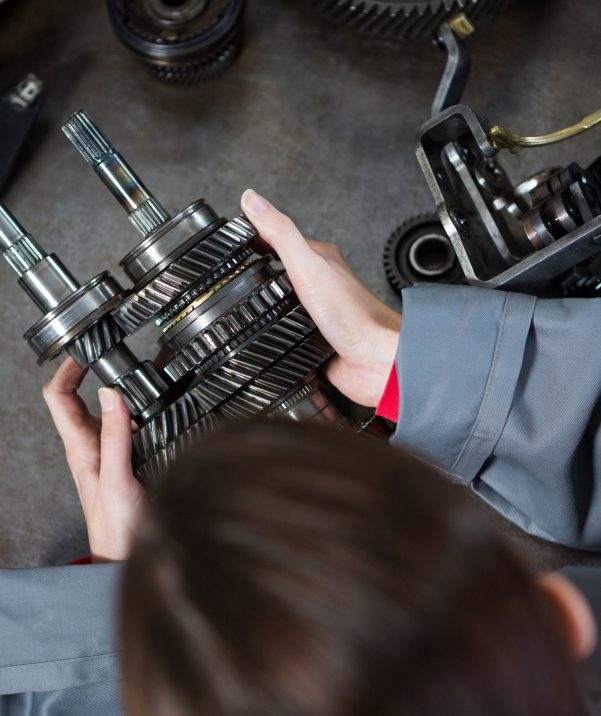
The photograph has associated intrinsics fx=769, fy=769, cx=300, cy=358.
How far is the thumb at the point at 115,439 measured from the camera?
39.1 inches

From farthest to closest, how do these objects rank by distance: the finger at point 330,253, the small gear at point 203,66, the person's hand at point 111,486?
the small gear at point 203,66, the finger at point 330,253, the person's hand at point 111,486

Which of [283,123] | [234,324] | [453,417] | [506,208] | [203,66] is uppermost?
[203,66]

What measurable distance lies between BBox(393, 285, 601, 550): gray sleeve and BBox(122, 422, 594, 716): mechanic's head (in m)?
0.43

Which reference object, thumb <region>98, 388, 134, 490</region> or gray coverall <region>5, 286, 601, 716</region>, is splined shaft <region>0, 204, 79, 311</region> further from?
gray coverall <region>5, 286, 601, 716</region>

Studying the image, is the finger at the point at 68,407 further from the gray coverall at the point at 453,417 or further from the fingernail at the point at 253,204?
the fingernail at the point at 253,204

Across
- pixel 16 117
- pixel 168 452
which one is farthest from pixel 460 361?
pixel 16 117

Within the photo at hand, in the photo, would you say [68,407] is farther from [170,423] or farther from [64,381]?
[170,423]

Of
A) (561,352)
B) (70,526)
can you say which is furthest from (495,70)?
(70,526)

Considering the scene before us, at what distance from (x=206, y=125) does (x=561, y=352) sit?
2.90 ft

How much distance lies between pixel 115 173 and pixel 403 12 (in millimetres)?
632

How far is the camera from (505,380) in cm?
90

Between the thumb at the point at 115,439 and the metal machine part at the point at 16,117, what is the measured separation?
68 centimetres

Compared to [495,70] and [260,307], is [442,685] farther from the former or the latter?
[495,70]

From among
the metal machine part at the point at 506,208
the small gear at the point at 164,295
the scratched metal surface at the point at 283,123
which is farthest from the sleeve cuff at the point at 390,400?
the scratched metal surface at the point at 283,123
